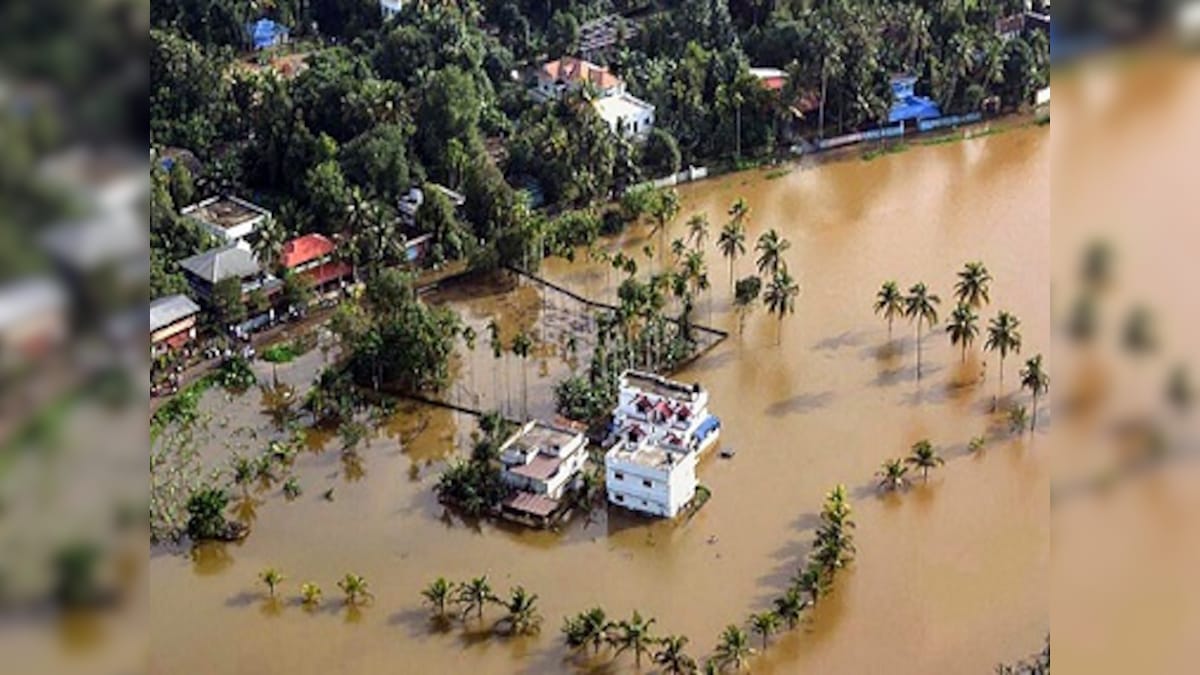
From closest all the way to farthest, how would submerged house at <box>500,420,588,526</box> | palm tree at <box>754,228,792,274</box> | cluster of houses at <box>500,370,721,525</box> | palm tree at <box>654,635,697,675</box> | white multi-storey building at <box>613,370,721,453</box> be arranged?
palm tree at <box>654,635,697,675</box> → cluster of houses at <box>500,370,721,525</box> → submerged house at <box>500,420,588,526</box> → white multi-storey building at <box>613,370,721,453</box> → palm tree at <box>754,228,792,274</box>

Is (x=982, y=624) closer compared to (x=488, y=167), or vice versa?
(x=982, y=624)

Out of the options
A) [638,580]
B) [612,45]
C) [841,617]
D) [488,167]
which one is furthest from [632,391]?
[612,45]

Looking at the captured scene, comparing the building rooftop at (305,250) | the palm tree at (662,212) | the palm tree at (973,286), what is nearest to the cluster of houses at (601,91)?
the palm tree at (662,212)

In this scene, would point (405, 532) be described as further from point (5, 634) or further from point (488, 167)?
point (5, 634)

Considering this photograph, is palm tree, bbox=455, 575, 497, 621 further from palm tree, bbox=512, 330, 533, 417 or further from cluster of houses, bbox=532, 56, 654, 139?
cluster of houses, bbox=532, 56, 654, 139

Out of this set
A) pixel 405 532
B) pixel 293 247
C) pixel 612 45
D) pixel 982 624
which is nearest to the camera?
pixel 982 624

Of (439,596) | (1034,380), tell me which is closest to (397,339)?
(439,596)

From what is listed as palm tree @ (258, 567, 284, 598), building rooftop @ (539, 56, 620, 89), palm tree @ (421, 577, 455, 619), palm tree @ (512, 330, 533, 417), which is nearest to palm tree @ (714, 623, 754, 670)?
palm tree @ (421, 577, 455, 619)
